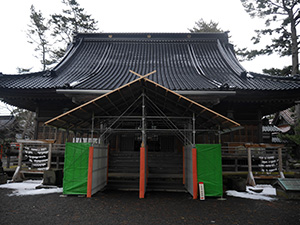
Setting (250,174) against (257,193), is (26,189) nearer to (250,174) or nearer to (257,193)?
(257,193)

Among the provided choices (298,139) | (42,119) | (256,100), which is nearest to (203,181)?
(298,139)

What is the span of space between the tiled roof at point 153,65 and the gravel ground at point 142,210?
4.79 m

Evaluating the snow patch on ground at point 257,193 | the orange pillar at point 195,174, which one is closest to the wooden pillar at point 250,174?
the snow patch on ground at point 257,193

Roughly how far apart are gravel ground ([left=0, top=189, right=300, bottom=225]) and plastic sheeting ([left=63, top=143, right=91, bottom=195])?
33cm

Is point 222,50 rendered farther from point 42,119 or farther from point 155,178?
point 42,119

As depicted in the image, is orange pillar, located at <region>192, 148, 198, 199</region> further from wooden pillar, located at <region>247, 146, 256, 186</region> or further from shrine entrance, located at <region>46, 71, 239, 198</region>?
wooden pillar, located at <region>247, 146, 256, 186</region>

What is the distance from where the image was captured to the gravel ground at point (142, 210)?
17.0 feet

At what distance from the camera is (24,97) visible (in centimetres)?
1044

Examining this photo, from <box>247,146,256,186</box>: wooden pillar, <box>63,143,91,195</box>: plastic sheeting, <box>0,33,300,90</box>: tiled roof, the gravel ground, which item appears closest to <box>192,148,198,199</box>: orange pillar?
the gravel ground

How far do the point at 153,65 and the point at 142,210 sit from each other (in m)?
9.46

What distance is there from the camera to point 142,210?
595 cm

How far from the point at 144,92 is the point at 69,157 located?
12.0ft

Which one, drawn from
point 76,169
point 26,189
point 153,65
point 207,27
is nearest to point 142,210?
point 76,169

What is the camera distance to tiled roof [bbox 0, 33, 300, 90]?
10.2 metres
